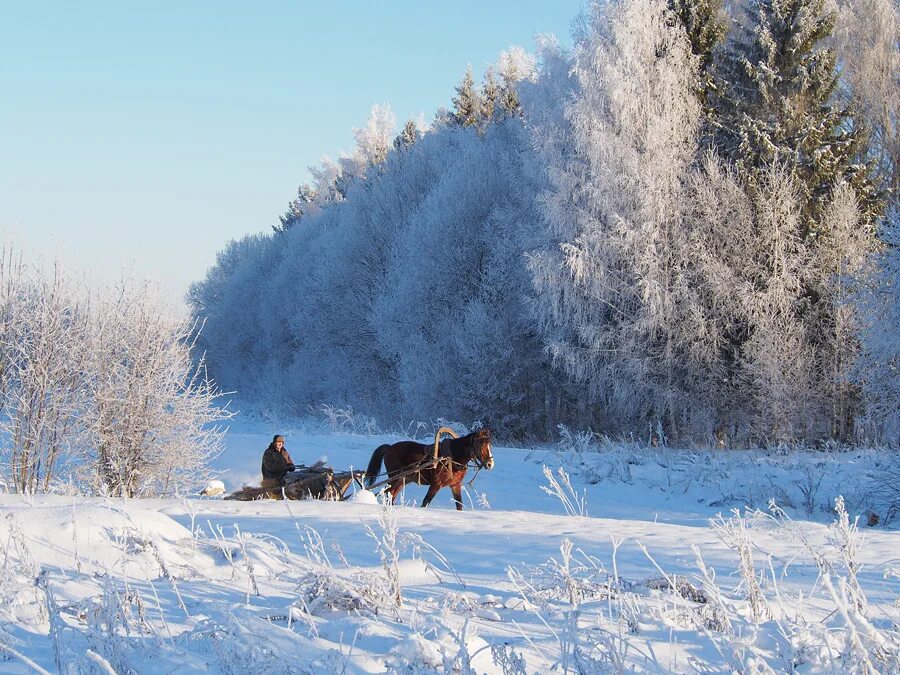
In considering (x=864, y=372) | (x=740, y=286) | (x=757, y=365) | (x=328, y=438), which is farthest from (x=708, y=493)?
(x=328, y=438)

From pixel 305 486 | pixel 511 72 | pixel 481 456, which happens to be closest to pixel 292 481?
pixel 305 486

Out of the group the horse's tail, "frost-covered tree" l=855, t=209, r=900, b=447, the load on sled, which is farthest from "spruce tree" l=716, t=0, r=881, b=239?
Answer: the load on sled

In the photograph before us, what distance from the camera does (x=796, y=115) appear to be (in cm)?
2131

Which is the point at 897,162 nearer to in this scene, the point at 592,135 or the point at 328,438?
the point at 592,135

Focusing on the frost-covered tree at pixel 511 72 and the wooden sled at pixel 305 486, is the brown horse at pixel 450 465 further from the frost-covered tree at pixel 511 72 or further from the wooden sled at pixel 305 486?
the frost-covered tree at pixel 511 72

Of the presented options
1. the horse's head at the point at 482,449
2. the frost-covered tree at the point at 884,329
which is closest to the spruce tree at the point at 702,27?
the frost-covered tree at the point at 884,329

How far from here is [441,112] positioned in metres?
56.2

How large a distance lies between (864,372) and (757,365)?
5715 mm

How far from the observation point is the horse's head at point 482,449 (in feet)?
35.5

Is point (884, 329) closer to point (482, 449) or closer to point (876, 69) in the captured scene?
point (482, 449)

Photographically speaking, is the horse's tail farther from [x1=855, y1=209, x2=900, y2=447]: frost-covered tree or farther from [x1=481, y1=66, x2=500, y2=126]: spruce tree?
[x1=481, y1=66, x2=500, y2=126]: spruce tree

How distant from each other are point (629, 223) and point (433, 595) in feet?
55.8

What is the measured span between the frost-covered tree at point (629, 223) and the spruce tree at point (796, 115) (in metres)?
1.47

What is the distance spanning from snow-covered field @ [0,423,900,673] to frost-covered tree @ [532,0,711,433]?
43.7 feet
